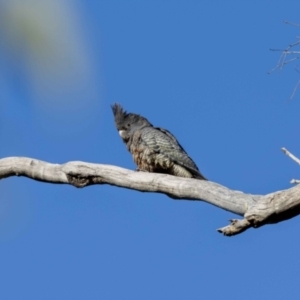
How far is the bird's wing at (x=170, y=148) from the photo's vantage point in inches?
311

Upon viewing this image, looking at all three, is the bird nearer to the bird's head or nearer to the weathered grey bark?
the bird's head

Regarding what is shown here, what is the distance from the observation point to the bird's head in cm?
859

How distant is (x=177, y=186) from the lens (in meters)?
5.52

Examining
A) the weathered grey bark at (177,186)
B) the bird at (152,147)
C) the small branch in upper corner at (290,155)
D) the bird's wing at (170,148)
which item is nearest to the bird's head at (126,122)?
the bird at (152,147)

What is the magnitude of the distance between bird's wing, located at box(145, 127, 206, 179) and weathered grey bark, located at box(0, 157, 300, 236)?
197 cm

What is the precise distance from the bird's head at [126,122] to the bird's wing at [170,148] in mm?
256

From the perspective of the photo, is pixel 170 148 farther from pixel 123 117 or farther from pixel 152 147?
pixel 123 117

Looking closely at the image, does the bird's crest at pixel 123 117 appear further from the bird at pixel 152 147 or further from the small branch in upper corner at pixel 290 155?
the small branch in upper corner at pixel 290 155

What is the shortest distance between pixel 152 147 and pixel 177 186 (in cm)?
267

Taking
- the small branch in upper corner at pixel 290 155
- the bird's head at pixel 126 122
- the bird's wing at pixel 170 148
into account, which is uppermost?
the bird's head at pixel 126 122

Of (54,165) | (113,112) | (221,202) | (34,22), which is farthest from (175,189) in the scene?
(34,22)

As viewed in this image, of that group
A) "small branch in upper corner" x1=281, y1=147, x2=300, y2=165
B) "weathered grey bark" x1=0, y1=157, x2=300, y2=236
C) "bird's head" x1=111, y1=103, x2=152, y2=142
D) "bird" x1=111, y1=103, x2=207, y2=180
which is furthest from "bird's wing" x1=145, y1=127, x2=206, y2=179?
"small branch in upper corner" x1=281, y1=147, x2=300, y2=165

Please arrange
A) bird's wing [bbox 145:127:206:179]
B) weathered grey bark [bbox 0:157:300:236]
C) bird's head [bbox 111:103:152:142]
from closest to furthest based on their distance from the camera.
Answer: weathered grey bark [bbox 0:157:300:236]
bird's wing [bbox 145:127:206:179]
bird's head [bbox 111:103:152:142]

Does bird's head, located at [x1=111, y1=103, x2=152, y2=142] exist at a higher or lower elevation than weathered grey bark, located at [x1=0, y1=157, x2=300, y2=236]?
higher
